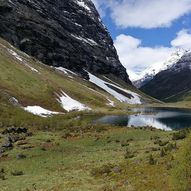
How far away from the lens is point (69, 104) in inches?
5930

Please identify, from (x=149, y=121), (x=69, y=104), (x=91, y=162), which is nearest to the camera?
(x=91, y=162)

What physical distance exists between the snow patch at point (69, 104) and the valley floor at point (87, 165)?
287ft

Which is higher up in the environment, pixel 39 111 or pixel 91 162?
pixel 39 111

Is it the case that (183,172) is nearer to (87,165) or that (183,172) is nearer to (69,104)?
(87,165)

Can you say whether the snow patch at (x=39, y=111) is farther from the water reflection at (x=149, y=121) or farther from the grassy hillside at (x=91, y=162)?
the grassy hillside at (x=91, y=162)

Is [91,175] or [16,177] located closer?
[91,175]

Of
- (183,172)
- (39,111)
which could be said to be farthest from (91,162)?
(39,111)

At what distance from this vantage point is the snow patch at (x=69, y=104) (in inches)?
5724

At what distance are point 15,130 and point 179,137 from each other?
26.7 metres

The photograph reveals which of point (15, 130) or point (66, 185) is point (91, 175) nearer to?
point (66, 185)

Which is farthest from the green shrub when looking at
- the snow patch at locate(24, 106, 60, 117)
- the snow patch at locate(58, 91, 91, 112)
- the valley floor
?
the snow patch at locate(58, 91, 91, 112)

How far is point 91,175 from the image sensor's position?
33688 mm

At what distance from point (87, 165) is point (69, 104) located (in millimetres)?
112675

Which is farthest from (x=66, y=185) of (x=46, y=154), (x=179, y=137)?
(x=179, y=137)
